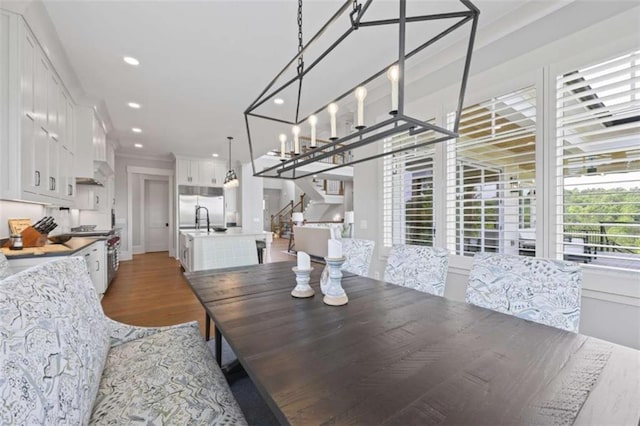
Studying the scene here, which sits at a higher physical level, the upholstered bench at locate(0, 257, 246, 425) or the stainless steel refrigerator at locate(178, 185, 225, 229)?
the stainless steel refrigerator at locate(178, 185, 225, 229)

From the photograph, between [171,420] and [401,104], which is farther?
[401,104]

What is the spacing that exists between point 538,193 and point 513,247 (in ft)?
1.58

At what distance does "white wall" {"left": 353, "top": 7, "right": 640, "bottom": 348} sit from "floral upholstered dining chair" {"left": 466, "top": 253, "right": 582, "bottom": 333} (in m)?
0.83

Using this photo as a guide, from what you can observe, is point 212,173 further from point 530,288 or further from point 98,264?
point 530,288

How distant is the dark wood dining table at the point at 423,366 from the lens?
676mm

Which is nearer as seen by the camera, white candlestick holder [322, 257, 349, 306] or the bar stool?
white candlestick holder [322, 257, 349, 306]

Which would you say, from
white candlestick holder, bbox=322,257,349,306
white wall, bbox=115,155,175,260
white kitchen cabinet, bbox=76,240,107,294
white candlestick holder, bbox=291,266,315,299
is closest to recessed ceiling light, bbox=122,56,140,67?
white kitchen cabinet, bbox=76,240,107,294

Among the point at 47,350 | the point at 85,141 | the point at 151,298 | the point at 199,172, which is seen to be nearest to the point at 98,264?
the point at 151,298

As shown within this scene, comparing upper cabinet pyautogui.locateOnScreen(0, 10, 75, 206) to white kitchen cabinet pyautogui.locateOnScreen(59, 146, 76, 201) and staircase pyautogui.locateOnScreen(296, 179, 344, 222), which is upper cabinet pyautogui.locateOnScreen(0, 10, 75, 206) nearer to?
white kitchen cabinet pyautogui.locateOnScreen(59, 146, 76, 201)

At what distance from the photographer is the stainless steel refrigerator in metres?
6.79

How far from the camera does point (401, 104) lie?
3.37 feet

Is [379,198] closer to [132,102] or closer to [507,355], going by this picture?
[507,355]

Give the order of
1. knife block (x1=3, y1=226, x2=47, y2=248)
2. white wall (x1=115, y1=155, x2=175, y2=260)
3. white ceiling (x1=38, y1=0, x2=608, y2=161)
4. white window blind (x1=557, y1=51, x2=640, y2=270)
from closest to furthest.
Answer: white window blind (x1=557, y1=51, x2=640, y2=270) < white ceiling (x1=38, y1=0, x2=608, y2=161) < knife block (x1=3, y1=226, x2=47, y2=248) < white wall (x1=115, y1=155, x2=175, y2=260)

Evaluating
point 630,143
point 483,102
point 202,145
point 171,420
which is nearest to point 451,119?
point 483,102
